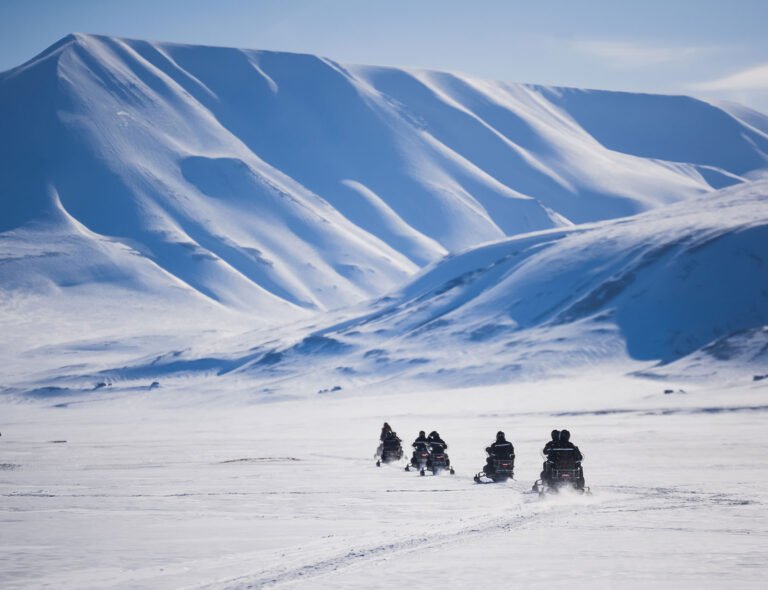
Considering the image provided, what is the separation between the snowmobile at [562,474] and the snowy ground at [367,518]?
62 centimetres

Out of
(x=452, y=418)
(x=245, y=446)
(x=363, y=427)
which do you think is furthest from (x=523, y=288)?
(x=245, y=446)

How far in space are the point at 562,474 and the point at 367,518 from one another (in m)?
6.97

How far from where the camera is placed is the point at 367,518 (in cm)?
2823

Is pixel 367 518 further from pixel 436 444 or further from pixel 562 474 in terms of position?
pixel 436 444

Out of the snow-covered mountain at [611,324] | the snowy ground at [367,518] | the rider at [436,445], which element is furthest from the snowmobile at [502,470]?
the snow-covered mountain at [611,324]

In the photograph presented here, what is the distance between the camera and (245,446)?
64.3m

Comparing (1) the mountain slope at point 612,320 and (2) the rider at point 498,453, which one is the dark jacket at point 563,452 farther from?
(1) the mountain slope at point 612,320

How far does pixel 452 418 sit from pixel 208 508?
75.8 m

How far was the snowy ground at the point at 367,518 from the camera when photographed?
20.2 m

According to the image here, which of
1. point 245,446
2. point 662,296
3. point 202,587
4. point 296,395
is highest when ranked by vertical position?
point 662,296

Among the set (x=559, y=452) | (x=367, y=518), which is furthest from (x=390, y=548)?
(x=559, y=452)

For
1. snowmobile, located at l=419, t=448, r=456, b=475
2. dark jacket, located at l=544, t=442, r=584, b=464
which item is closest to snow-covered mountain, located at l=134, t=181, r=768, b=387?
snowmobile, located at l=419, t=448, r=456, b=475

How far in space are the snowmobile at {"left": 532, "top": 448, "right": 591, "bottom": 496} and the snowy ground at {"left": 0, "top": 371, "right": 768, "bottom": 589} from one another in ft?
2.05

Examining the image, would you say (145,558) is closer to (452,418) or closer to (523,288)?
(452,418)
